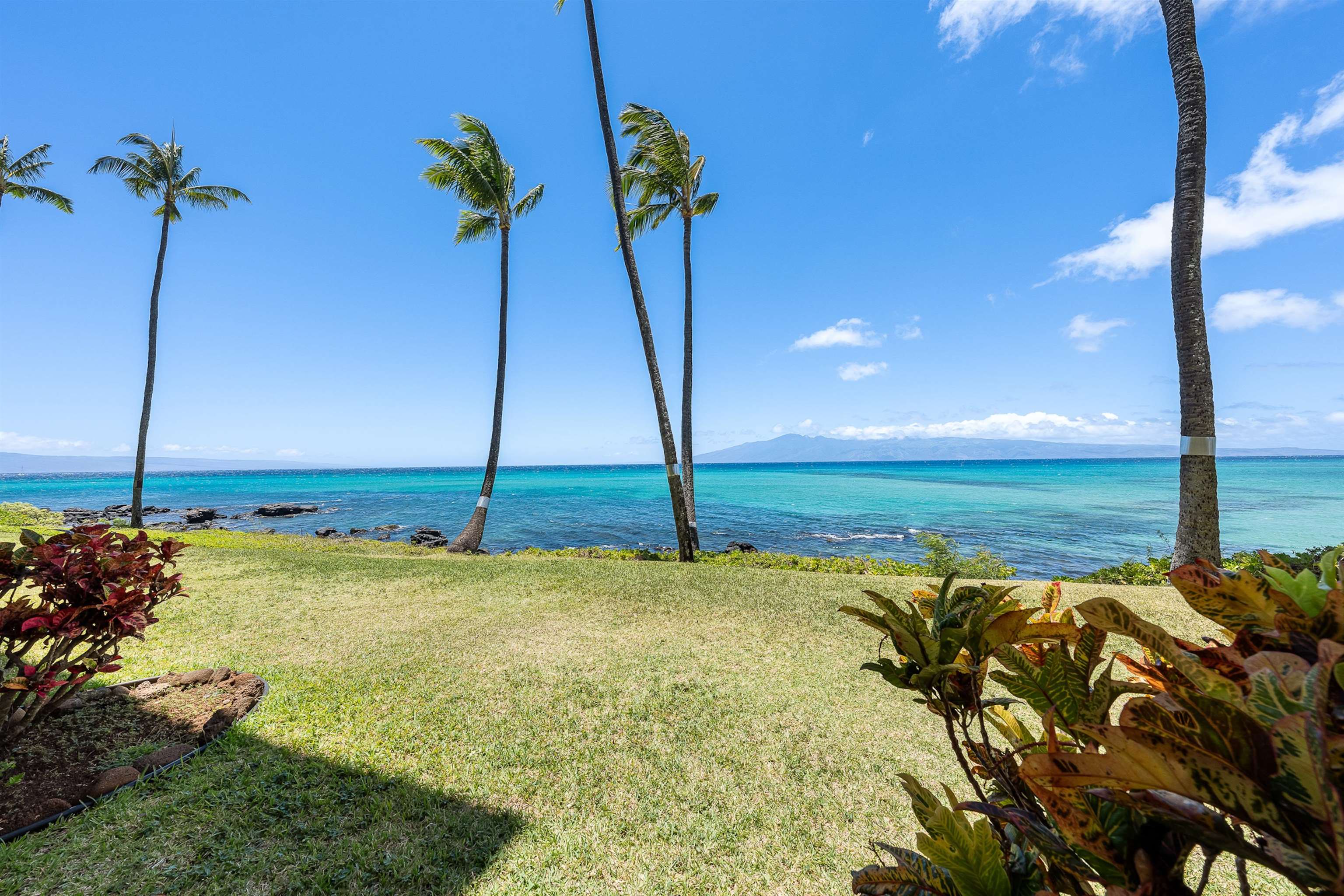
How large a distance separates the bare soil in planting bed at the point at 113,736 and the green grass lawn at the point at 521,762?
0.48ft

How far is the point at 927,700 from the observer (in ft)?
3.76

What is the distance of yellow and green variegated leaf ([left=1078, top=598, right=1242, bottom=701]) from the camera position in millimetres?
603

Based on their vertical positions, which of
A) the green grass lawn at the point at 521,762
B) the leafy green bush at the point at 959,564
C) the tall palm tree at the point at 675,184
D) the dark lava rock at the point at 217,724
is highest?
the tall palm tree at the point at 675,184

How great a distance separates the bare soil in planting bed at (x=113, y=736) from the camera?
102 inches

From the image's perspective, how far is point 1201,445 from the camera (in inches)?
227

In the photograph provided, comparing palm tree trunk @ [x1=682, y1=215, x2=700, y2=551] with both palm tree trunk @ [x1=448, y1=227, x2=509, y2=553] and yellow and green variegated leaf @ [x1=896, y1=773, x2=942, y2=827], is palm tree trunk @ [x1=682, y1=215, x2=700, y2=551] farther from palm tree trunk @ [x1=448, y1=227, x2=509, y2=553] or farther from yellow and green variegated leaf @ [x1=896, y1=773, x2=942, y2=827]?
yellow and green variegated leaf @ [x1=896, y1=773, x2=942, y2=827]

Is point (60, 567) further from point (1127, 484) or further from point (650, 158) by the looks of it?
point (1127, 484)

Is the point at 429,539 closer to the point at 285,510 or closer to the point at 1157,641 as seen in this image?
the point at 285,510

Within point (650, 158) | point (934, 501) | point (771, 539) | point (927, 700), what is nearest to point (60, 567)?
point (927, 700)

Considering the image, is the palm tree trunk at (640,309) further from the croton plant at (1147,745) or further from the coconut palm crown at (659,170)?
the croton plant at (1147,745)

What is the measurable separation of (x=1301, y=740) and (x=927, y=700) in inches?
29.2

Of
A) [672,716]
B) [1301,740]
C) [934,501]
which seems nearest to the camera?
[1301,740]

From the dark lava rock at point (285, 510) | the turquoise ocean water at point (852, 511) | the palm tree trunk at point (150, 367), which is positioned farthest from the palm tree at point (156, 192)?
the dark lava rock at point (285, 510)

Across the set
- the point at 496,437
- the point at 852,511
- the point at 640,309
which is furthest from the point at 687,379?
the point at 852,511
